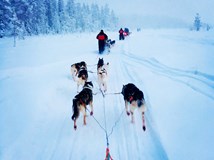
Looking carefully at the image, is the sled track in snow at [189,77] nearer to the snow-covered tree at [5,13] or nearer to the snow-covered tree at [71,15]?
the snow-covered tree at [5,13]

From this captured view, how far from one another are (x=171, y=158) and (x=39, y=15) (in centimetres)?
4922

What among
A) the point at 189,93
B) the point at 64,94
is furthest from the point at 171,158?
the point at 64,94

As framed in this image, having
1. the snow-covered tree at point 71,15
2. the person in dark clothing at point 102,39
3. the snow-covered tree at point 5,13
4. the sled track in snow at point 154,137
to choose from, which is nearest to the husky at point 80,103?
the sled track in snow at point 154,137

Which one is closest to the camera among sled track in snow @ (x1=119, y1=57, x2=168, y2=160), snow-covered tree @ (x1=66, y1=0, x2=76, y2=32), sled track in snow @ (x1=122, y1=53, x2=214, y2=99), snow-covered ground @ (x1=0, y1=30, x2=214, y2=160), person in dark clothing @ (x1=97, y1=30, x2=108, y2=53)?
sled track in snow @ (x1=119, y1=57, x2=168, y2=160)

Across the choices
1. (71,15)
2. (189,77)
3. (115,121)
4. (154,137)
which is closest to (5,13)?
(189,77)

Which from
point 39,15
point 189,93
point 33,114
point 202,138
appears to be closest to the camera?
point 202,138

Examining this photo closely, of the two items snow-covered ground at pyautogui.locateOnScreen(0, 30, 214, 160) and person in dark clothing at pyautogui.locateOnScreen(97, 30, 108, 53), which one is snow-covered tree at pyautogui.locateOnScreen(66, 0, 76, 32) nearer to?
person in dark clothing at pyautogui.locateOnScreen(97, 30, 108, 53)

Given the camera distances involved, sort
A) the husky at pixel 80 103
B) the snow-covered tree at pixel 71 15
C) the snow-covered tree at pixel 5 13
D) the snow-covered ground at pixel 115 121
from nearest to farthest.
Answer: the snow-covered ground at pixel 115 121, the husky at pixel 80 103, the snow-covered tree at pixel 5 13, the snow-covered tree at pixel 71 15

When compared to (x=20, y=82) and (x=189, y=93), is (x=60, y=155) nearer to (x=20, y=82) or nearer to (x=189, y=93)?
(x=189, y=93)

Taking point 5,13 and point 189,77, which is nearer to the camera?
point 189,77

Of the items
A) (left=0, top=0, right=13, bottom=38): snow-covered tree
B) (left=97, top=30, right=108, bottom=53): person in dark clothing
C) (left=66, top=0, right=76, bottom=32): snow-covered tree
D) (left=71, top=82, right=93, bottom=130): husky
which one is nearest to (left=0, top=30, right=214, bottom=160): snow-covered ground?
(left=71, top=82, right=93, bottom=130): husky

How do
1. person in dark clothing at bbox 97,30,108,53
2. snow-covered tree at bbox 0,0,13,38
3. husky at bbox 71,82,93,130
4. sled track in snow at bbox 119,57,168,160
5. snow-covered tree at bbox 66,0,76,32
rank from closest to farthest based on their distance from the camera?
sled track in snow at bbox 119,57,168,160 < husky at bbox 71,82,93,130 < person in dark clothing at bbox 97,30,108,53 < snow-covered tree at bbox 0,0,13,38 < snow-covered tree at bbox 66,0,76,32

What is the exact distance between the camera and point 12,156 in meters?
4.33

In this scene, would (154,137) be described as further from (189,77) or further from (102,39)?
(102,39)
